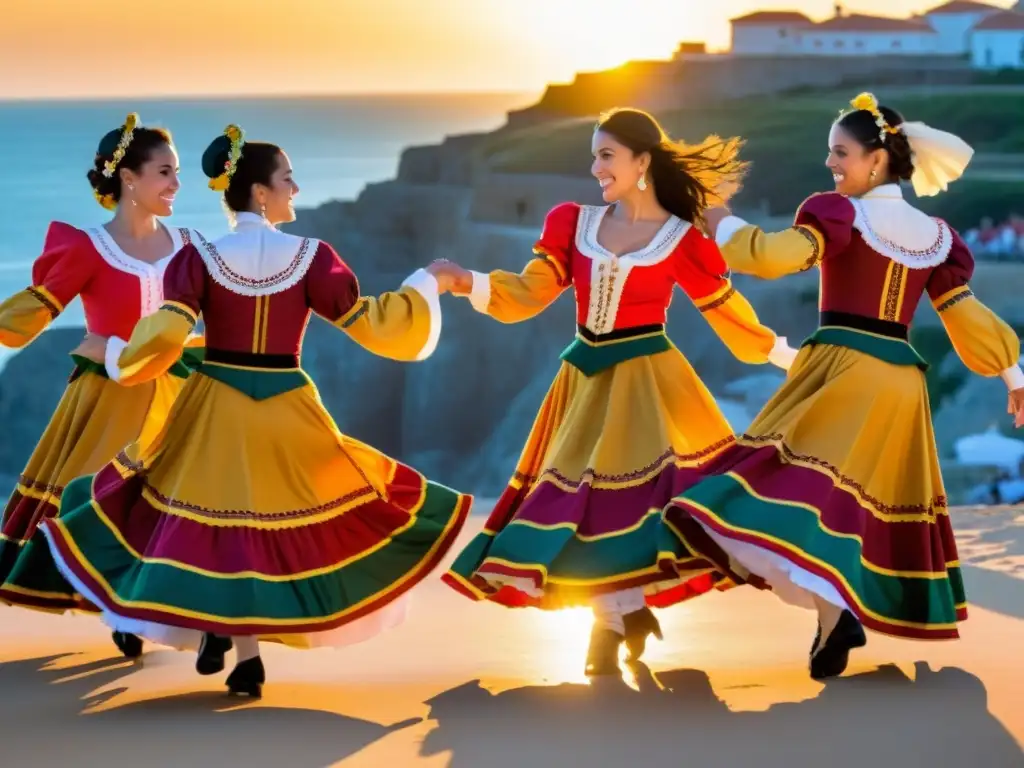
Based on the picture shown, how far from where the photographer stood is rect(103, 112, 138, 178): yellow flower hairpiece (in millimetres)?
5258

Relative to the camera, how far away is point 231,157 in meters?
4.70

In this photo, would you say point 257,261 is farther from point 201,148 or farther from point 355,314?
point 201,148

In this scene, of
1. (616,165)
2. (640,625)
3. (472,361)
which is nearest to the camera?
(640,625)

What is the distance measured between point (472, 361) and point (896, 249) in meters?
31.8

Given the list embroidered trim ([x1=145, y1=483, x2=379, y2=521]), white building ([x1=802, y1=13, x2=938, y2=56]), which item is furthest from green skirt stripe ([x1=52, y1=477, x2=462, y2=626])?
white building ([x1=802, y1=13, x2=938, y2=56])

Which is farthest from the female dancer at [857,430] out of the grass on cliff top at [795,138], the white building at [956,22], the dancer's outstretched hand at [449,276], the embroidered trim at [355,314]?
the white building at [956,22]

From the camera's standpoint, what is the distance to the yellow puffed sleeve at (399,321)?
4672mm

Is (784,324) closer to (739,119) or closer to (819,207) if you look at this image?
(739,119)

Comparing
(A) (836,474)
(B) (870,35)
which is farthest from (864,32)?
(A) (836,474)

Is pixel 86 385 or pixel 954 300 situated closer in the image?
pixel 954 300

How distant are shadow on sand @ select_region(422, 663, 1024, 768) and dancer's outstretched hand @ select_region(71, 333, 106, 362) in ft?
4.63

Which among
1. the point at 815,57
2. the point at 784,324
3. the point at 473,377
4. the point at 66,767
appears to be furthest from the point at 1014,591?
the point at 815,57

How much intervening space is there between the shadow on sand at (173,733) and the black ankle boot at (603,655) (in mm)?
635

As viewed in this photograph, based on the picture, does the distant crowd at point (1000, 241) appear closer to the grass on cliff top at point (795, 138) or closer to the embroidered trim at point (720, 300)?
the grass on cliff top at point (795, 138)
